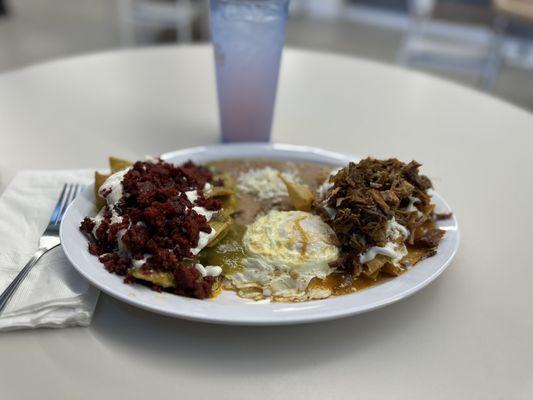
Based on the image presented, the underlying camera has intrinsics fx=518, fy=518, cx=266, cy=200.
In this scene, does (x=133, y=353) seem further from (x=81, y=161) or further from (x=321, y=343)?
(x=81, y=161)

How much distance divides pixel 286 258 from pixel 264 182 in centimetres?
36

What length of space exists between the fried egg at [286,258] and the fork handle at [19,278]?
1.31 feet

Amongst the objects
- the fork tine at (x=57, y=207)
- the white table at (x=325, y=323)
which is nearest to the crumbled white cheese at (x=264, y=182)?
the white table at (x=325, y=323)

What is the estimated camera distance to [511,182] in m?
1.56

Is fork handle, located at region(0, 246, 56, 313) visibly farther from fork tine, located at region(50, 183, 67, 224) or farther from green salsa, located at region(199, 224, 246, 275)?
green salsa, located at region(199, 224, 246, 275)

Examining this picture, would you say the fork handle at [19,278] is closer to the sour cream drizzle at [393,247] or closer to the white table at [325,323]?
the white table at [325,323]

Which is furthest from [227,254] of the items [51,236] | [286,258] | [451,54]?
[451,54]

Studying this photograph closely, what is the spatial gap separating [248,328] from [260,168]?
2.01ft

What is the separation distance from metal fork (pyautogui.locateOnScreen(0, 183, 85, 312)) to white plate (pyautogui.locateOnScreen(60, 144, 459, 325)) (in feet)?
0.18

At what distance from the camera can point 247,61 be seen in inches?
61.7

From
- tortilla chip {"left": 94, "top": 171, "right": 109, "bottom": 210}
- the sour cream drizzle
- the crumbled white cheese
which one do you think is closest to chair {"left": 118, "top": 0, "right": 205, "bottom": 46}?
the crumbled white cheese

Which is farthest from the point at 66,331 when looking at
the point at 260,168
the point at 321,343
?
the point at 260,168

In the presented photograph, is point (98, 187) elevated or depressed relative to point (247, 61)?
depressed

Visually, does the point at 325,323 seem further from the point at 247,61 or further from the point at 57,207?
the point at 247,61
